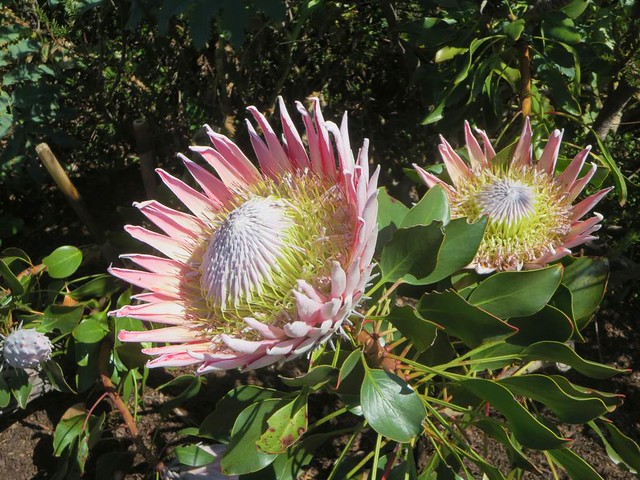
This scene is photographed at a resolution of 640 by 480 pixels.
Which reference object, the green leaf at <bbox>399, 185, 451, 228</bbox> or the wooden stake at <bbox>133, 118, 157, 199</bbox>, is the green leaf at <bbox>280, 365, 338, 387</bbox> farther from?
the wooden stake at <bbox>133, 118, 157, 199</bbox>

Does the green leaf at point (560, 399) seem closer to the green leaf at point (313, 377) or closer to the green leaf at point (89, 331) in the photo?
the green leaf at point (313, 377)

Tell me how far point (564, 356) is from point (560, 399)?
0.09 m

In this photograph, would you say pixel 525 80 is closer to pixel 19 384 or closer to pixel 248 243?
pixel 248 243

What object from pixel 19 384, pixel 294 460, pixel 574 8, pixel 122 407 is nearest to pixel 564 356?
pixel 294 460

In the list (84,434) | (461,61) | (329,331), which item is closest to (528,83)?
(461,61)

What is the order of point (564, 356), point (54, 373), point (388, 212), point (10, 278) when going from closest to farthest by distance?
point (564, 356) → point (388, 212) → point (10, 278) → point (54, 373)

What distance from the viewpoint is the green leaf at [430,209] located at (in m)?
1.21

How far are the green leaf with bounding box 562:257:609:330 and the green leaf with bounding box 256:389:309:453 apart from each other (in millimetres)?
656

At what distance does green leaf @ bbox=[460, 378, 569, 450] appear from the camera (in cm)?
102

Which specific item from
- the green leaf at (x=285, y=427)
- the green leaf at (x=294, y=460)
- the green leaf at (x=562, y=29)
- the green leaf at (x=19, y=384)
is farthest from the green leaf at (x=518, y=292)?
the green leaf at (x=19, y=384)

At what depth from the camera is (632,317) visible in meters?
2.28

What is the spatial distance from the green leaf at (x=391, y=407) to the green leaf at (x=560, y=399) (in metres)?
0.22

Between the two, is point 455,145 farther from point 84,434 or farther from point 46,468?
point 46,468

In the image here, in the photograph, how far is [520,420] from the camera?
1060 mm
